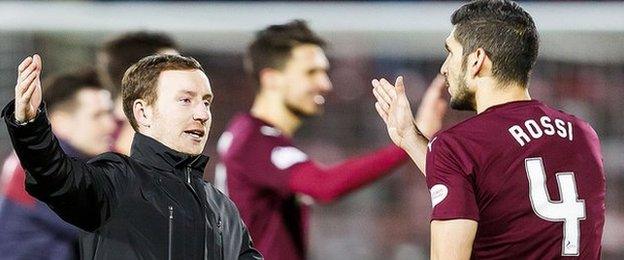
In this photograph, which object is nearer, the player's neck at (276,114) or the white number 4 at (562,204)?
the white number 4 at (562,204)

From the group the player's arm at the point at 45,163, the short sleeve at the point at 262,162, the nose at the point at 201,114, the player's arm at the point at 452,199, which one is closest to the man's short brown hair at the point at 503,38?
the player's arm at the point at 452,199

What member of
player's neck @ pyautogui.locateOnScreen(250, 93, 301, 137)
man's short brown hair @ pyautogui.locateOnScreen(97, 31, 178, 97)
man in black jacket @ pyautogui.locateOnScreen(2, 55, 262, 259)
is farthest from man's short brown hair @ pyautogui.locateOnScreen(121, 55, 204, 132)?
man's short brown hair @ pyautogui.locateOnScreen(97, 31, 178, 97)

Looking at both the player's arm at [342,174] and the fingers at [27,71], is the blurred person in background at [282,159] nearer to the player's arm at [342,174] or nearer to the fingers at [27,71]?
the player's arm at [342,174]

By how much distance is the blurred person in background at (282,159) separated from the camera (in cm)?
568

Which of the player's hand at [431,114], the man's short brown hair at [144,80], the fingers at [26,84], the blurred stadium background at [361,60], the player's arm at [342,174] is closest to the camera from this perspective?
the fingers at [26,84]

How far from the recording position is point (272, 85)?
639cm

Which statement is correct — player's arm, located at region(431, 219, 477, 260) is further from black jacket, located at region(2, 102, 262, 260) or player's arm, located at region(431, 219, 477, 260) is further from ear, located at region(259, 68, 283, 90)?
ear, located at region(259, 68, 283, 90)

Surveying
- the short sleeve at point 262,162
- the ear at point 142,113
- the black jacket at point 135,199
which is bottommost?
the short sleeve at point 262,162

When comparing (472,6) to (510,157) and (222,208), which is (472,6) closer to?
(510,157)

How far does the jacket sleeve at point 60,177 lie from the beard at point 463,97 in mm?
1032

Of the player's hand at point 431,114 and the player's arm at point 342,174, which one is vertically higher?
the player's hand at point 431,114

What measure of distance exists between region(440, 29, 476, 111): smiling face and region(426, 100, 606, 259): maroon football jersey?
95 mm

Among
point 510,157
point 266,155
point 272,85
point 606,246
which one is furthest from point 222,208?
point 606,246

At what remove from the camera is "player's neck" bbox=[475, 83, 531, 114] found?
380 centimetres
